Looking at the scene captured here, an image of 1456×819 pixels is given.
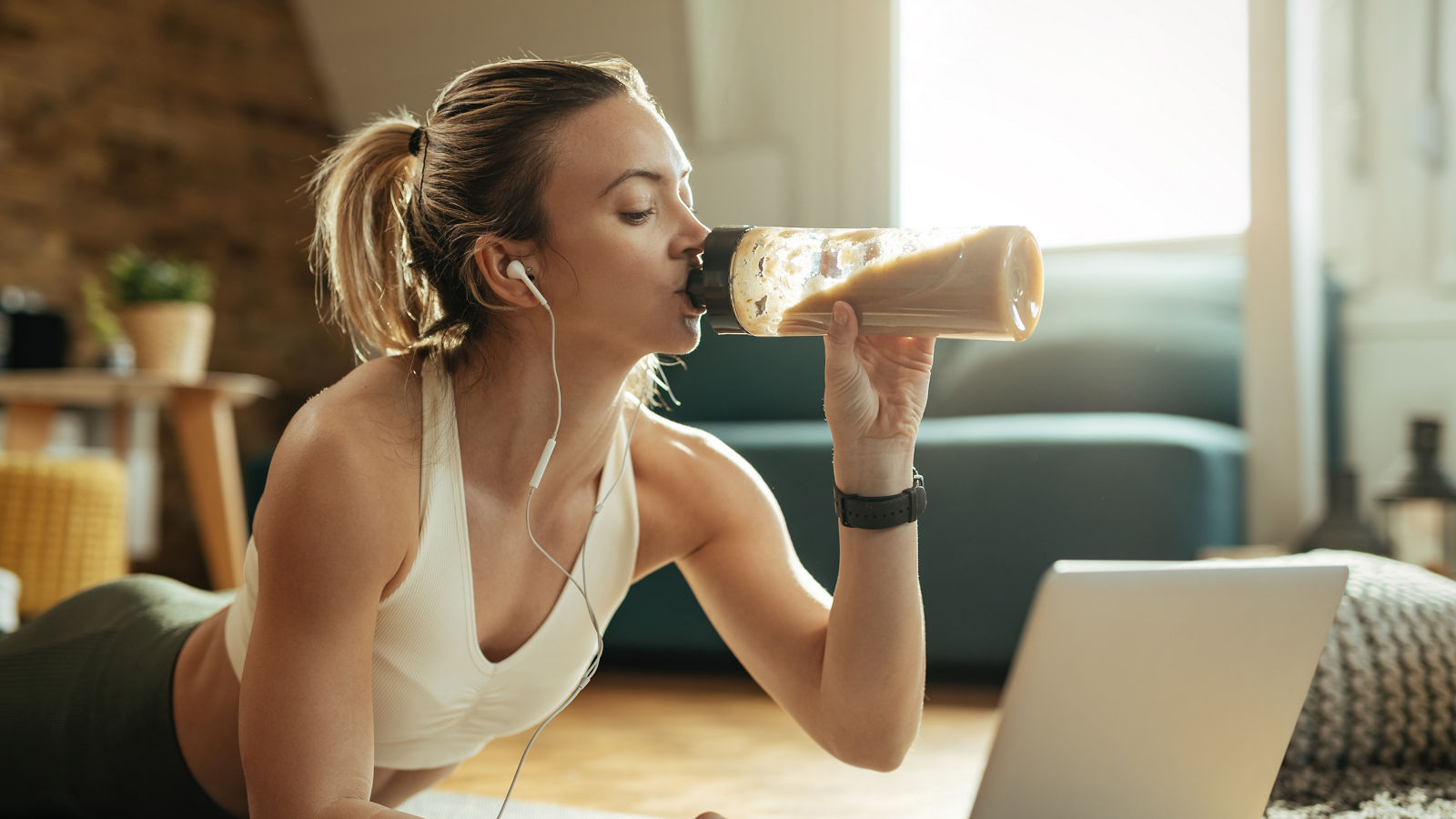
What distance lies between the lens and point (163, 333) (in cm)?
275

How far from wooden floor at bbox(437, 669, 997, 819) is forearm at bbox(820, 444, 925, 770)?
1.36ft

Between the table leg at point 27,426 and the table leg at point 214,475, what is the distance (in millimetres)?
290

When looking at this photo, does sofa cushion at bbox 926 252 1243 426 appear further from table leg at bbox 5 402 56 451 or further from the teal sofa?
table leg at bbox 5 402 56 451

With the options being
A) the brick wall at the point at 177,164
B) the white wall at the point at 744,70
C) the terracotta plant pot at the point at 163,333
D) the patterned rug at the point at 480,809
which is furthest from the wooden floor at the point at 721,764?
the brick wall at the point at 177,164

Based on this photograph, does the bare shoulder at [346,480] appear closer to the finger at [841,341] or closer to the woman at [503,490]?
the woman at [503,490]

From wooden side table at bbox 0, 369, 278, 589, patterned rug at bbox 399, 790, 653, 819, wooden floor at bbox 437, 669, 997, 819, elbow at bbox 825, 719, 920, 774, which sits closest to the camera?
elbow at bbox 825, 719, 920, 774

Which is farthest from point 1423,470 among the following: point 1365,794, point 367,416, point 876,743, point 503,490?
point 367,416

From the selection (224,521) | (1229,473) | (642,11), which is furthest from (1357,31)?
(224,521)

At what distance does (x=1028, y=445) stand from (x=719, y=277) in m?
1.30

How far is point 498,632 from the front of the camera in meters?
0.96

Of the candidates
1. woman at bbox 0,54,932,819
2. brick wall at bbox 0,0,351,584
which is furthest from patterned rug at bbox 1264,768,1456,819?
brick wall at bbox 0,0,351,584

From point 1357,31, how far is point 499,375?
2312 mm

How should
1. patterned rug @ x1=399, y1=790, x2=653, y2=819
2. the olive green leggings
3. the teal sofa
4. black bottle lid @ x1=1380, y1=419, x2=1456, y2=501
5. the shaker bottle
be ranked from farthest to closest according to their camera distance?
black bottle lid @ x1=1380, y1=419, x2=1456, y2=501
the teal sofa
patterned rug @ x1=399, y1=790, x2=653, y2=819
the olive green leggings
the shaker bottle

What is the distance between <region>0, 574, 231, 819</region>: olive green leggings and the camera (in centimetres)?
106
